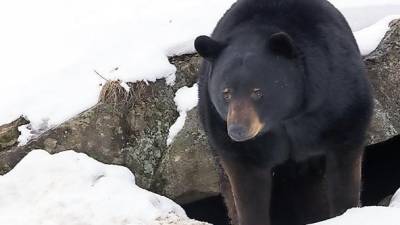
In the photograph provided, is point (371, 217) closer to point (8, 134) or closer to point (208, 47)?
point (208, 47)

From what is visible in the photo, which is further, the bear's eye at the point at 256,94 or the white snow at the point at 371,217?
the bear's eye at the point at 256,94

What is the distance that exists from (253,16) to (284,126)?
68cm

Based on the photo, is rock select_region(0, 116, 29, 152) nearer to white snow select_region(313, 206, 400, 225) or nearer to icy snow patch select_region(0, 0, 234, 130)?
icy snow patch select_region(0, 0, 234, 130)

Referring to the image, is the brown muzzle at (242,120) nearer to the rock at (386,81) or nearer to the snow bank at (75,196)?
the snow bank at (75,196)

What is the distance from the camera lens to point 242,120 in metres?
4.00

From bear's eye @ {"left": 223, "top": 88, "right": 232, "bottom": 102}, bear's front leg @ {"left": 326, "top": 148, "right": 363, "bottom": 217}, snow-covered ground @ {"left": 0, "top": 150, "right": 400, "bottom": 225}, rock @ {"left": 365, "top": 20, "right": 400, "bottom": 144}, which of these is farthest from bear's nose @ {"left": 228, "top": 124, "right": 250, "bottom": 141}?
rock @ {"left": 365, "top": 20, "right": 400, "bottom": 144}

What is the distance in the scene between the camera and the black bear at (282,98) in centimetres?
412

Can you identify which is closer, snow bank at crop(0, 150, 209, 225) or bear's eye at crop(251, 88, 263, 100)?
bear's eye at crop(251, 88, 263, 100)

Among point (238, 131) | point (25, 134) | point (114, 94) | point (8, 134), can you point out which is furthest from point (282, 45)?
point (8, 134)

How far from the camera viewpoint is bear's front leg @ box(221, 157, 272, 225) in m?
4.70

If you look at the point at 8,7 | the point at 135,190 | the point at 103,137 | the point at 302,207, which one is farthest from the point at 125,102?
the point at 8,7

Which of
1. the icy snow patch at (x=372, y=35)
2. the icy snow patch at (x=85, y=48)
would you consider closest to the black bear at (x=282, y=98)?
the icy snow patch at (x=372, y=35)

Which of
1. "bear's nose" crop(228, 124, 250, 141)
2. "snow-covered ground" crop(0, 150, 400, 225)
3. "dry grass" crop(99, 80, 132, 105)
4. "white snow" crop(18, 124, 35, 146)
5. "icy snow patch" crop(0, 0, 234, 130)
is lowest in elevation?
"snow-covered ground" crop(0, 150, 400, 225)

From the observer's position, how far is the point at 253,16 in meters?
4.56
